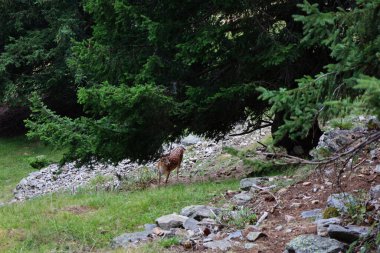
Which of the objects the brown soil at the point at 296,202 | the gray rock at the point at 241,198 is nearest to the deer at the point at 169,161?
the brown soil at the point at 296,202

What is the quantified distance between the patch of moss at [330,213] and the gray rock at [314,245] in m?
0.71

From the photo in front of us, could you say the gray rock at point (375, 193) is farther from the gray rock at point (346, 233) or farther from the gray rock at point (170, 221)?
the gray rock at point (170, 221)

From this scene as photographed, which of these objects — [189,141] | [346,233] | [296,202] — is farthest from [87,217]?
[189,141]

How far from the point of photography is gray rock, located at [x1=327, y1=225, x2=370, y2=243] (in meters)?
5.39

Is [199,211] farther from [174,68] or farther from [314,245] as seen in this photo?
[174,68]

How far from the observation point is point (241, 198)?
7598 mm

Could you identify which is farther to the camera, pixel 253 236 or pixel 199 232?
pixel 199 232

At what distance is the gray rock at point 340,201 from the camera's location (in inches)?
239

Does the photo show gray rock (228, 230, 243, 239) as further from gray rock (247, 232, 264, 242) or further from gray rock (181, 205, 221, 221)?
gray rock (181, 205, 221, 221)

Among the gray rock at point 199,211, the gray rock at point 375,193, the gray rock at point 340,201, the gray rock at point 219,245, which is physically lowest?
the gray rock at point 199,211

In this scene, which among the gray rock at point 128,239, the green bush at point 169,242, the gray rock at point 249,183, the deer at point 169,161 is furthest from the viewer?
the deer at point 169,161

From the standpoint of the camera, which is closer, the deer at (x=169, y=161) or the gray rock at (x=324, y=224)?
the gray rock at (x=324, y=224)

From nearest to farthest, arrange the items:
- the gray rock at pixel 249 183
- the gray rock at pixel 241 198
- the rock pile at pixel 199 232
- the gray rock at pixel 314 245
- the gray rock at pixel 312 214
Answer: the gray rock at pixel 314 245 → the rock pile at pixel 199 232 → the gray rock at pixel 312 214 → the gray rock at pixel 241 198 → the gray rock at pixel 249 183

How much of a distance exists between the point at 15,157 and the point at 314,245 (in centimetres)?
1682
